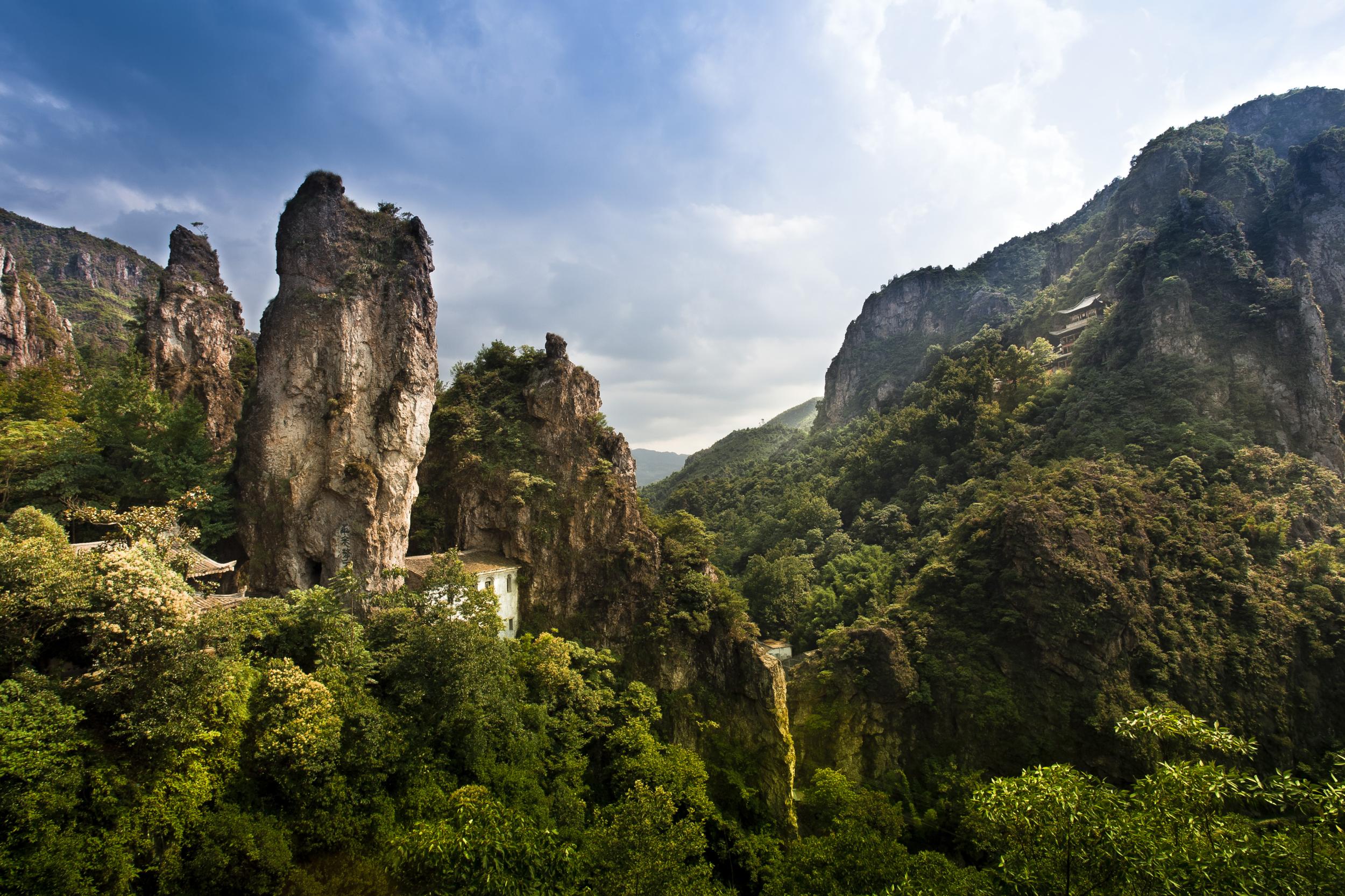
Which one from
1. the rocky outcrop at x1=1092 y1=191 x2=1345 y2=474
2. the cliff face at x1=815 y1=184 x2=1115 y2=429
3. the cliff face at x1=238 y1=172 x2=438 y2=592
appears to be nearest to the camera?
the cliff face at x1=238 y1=172 x2=438 y2=592

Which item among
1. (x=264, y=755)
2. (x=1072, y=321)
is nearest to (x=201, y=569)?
(x=264, y=755)

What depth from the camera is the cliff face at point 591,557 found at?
87.5 ft

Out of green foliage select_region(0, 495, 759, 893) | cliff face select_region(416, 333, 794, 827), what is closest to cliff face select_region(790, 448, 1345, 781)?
cliff face select_region(416, 333, 794, 827)

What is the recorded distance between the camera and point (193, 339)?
2958cm

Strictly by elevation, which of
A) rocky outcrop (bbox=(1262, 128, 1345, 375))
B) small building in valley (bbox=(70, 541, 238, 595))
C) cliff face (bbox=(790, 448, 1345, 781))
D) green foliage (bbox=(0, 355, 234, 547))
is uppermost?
rocky outcrop (bbox=(1262, 128, 1345, 375))

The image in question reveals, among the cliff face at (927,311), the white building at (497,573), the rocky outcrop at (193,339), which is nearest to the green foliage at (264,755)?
the white building at (497,573)

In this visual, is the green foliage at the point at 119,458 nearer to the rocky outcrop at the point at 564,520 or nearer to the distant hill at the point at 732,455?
the rocky outcrop at the point at 564,520

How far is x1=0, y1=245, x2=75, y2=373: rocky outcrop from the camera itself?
38.8 m

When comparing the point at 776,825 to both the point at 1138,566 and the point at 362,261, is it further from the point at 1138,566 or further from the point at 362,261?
the point at 362,261

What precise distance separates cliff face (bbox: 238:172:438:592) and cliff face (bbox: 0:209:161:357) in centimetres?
5919

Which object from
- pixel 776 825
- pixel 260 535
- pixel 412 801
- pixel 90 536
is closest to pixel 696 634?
pixel 776 825

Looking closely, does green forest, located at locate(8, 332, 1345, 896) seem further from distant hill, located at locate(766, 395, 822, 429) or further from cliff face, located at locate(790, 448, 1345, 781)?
distant hill, located at locate(766, 395, 822, 429)

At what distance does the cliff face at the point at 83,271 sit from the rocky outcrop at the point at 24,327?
16190mm

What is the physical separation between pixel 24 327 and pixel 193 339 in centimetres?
2621
